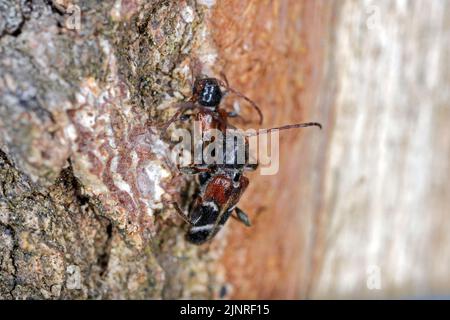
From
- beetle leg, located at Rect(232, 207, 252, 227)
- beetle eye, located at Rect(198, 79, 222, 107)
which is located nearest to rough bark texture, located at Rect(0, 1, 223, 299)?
beetle eye, located at Rect(198, 79, 222, 107)

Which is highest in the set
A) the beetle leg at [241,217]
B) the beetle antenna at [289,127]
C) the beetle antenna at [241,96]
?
the beetle antenna at [241,96]

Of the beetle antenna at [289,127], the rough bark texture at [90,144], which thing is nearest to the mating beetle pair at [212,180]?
the beetle antenna at [289,127]

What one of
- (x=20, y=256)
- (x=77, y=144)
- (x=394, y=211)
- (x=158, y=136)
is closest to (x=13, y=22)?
(x=77, y=144)

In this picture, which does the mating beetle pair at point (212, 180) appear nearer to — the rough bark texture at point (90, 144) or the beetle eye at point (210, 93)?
the beetle eye at point (210, 93)

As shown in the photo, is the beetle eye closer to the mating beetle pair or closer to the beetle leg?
the mating beetle pair

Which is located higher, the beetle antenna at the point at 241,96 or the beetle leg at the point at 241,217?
the beetle antenna at the point at 241,96

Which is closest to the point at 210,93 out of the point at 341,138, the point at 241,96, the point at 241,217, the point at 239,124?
the point at 241,96
